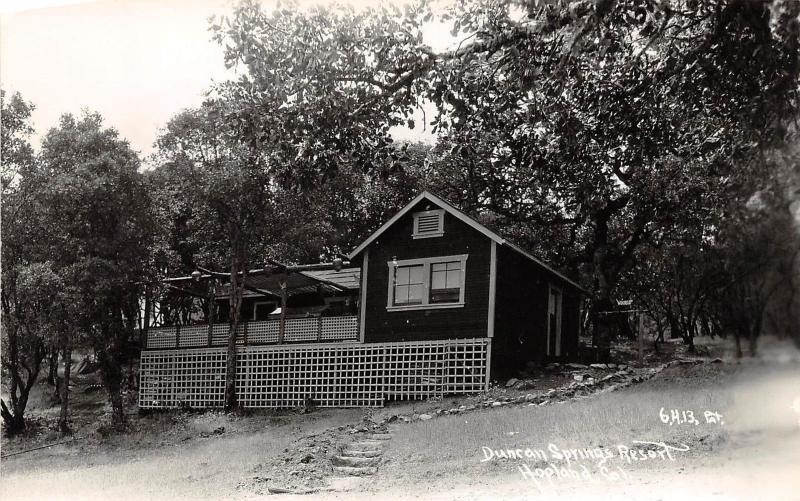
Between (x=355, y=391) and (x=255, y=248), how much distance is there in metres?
1.46

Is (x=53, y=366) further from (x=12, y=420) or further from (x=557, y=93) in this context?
(x=557, y=93)

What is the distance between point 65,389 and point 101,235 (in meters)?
1.36

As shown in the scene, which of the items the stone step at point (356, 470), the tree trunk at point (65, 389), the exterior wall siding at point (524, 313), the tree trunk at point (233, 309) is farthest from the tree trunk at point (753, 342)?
the tree trunk at point (65, 389)

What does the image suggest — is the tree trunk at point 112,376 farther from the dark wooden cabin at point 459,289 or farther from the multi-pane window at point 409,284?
the multi-pane window at point 409,284

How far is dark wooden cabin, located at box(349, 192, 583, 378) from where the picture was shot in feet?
25.6

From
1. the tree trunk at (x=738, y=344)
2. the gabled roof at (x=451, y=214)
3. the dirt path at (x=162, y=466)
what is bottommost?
the dirt path at (x=162, y=466)

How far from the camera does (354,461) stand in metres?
5.68

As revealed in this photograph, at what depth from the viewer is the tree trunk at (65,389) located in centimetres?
688

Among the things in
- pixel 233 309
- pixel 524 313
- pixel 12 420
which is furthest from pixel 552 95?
pixel 12 420

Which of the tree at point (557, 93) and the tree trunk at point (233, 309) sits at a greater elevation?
the tree at point (557, 93)

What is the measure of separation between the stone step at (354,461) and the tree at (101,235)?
2252 millimetres

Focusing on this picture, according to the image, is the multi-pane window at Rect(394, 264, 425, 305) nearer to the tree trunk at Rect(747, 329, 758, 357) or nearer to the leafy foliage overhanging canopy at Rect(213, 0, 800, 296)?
the leafy foliage overhanging canopy at Rect(213, 0, 800, 296)

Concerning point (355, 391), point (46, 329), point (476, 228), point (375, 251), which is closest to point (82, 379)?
point (46, 329)

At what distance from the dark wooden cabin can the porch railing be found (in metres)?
0.26
